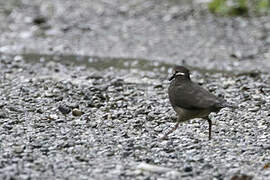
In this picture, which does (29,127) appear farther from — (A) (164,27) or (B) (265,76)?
(A) (164,27)

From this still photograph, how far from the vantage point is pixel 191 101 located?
729 cm

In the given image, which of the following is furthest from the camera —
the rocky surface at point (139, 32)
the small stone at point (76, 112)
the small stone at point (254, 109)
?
the rocky surface at point (139, 32)

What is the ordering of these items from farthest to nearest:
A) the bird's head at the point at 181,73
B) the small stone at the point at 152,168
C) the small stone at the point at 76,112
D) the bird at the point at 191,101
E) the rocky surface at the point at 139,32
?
the rocky surface at the point at 139,32 < the small stone at the point at 76,112 < the bird's head at the point at 181,73 < the bird at the point at 191,101 < the small stone at the point at 152,168

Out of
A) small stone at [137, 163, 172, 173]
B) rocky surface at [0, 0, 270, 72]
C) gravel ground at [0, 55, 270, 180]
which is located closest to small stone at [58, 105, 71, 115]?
gravel ground at [0, 55, 270, 180]

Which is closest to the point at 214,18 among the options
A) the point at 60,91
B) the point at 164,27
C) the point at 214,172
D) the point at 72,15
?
the point at 164,27

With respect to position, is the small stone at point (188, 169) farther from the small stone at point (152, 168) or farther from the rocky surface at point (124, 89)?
the small stone at point (152, 168)

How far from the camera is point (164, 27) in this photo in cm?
1769

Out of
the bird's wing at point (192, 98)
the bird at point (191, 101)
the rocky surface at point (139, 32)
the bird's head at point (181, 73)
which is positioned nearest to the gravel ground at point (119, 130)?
the bird at point (191, 101)

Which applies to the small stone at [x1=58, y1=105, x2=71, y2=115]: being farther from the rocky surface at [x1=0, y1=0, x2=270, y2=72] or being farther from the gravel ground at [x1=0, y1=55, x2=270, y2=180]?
the rocky surface at [x1=0, y1=0, x2=270, y2=72]

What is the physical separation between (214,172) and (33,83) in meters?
5.31

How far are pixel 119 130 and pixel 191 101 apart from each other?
1210 mm

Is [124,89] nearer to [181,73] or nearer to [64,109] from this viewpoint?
[64,109]

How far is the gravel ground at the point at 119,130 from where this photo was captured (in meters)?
6.23

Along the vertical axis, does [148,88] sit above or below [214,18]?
below
